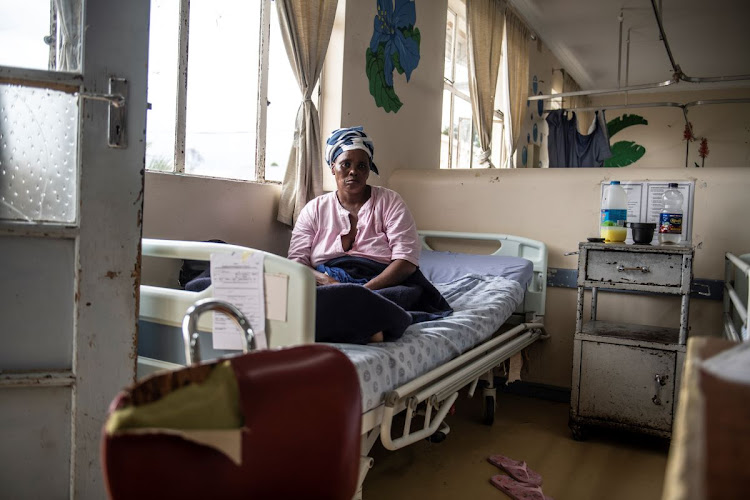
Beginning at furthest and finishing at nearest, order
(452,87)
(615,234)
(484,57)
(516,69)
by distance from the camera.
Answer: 1. (516,69)
2. (452,87)
3. (484,57)
4. (615,234)

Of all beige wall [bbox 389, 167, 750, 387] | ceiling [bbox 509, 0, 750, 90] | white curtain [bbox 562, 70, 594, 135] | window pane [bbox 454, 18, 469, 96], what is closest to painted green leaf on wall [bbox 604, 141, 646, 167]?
white curtain [bbox 562, 70, 594, 135]

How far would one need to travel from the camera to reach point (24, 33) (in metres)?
1.58

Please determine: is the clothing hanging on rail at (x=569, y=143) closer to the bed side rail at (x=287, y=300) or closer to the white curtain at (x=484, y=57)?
the white curtain at (x=484, y=57)

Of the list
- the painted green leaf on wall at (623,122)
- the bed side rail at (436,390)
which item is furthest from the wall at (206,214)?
the painted green leaf on wall at (623,122)

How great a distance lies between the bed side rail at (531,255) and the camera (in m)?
3.47

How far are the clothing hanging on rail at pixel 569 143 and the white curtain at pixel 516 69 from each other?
470 millimetres

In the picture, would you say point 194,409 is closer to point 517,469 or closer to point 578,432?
point 517,469

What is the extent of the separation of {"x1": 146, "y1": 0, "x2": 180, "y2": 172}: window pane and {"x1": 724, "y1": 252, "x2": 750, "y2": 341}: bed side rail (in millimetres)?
2304

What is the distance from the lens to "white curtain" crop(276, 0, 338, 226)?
3.10m

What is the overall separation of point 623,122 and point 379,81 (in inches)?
294

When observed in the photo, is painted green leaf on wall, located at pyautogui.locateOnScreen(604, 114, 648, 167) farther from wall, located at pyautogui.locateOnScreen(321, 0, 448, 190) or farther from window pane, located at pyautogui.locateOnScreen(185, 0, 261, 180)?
window pane, located at pyautogui.locateOnScreen(185, 0, 261, 180)

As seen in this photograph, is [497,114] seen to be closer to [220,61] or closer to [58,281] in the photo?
[220,61]

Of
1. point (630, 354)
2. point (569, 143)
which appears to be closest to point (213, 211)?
point (630, 354)

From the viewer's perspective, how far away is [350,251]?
106 inches
